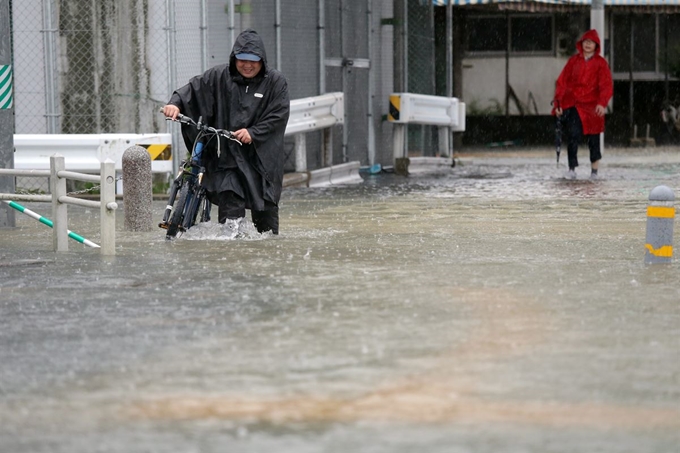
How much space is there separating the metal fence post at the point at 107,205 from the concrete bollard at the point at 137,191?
222 centimetres

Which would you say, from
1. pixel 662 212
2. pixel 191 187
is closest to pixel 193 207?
pixel 191 187

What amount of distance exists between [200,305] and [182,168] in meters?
4.35

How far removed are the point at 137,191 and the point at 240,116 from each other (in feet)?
5.10

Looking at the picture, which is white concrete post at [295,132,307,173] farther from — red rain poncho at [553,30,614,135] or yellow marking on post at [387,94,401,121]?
red rain poncho at [553,30,614,135]

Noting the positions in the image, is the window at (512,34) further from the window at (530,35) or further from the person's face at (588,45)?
the person's face at (588,45)

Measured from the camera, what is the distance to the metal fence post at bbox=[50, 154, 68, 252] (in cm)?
1151

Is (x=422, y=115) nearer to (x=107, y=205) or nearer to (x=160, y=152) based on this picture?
(x=160, y=152)

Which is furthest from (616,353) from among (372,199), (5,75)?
(372,199)

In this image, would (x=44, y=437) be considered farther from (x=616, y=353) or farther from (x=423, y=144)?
(x=423, y=144)

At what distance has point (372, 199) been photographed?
1731 cm

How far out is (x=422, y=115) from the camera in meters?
23.3

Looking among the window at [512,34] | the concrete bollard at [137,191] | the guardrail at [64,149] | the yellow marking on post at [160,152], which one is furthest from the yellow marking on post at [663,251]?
the window at [512,34]

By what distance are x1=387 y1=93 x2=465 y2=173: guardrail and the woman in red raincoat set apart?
276 cm

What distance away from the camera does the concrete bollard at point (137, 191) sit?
43.7ft
